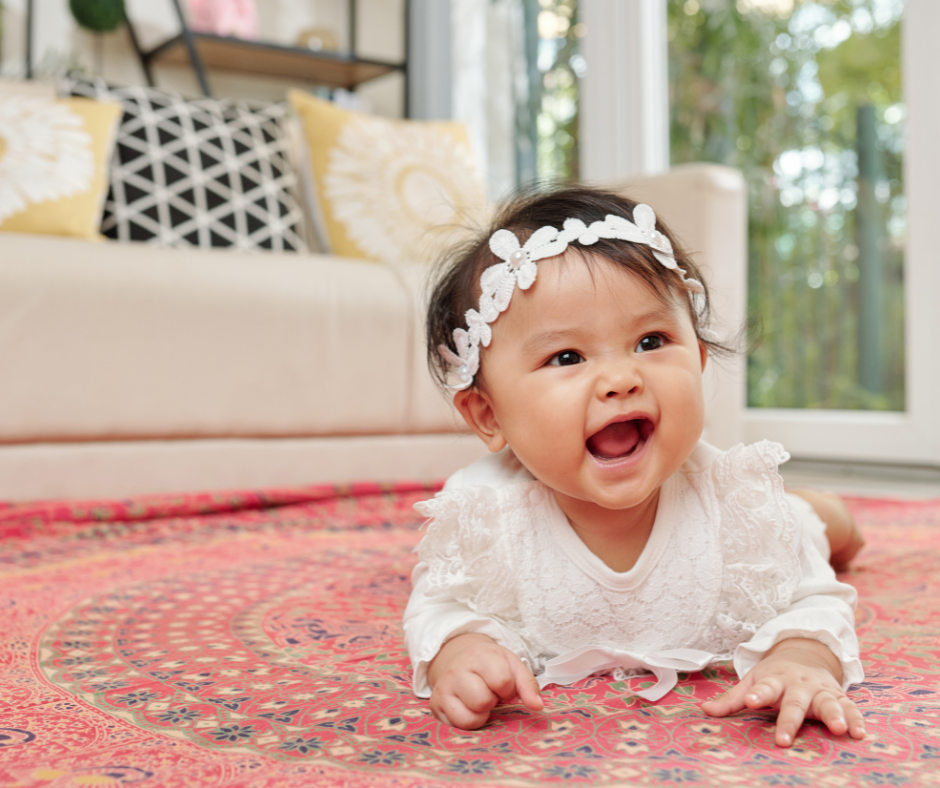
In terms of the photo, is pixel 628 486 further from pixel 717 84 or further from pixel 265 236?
pixel 717 84

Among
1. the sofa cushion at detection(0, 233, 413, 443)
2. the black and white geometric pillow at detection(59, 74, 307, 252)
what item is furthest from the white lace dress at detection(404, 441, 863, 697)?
the black and white geometric pillow at detection(59, 74, 307, 252)

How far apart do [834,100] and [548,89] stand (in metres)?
1.01

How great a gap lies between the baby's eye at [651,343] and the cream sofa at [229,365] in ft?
2.27

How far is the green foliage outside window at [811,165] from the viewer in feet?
7.17

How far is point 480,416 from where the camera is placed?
81 cm

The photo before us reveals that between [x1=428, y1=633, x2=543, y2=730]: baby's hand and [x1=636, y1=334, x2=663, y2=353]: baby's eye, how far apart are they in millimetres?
255

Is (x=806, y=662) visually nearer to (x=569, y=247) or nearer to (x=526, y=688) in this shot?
(x=526, y=688)

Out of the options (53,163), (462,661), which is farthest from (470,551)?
(53,163)

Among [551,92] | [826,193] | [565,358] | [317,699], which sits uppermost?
[551,92]

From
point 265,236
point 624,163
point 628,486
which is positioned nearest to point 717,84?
point 624,163

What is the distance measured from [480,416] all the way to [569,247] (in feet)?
0.58

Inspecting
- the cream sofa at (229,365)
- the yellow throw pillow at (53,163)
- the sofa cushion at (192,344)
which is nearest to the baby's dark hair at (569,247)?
the cream sofa at (229,365)

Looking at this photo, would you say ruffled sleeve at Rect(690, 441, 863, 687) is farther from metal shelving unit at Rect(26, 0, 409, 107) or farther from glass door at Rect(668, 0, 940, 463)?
metal shelving unit at Rect(26, 0, 409, 107)

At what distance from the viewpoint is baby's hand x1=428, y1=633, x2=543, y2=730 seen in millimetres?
604
